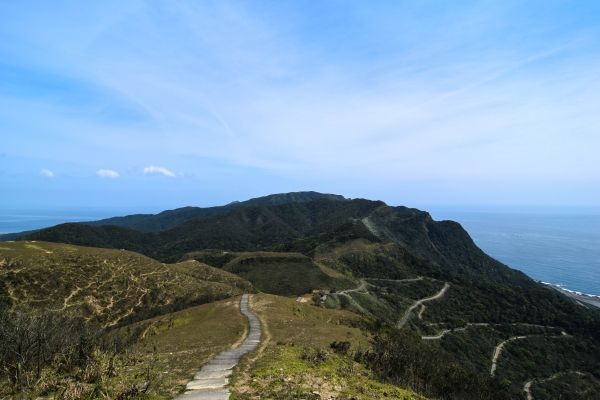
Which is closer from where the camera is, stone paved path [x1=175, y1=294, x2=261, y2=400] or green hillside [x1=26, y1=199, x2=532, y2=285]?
stone paved path [x1=175, y1=294, x2=261, y2=400]

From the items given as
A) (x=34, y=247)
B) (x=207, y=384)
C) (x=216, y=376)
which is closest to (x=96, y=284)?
(x=34, y=247)

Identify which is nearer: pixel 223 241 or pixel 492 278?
pixel 492 278

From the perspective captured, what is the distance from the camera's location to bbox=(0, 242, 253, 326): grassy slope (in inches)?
1233

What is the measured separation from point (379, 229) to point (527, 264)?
335 feet

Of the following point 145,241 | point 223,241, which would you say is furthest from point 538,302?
point 145,241

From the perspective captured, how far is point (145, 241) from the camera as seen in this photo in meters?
154

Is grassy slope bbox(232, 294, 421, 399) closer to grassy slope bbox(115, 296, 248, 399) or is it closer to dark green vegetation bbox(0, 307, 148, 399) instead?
grassy slope bbox(115, 296, 248, 399)

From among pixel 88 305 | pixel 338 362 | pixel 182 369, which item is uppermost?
pixel 182 369

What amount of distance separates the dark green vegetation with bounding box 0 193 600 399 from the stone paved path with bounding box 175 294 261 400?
127 cm

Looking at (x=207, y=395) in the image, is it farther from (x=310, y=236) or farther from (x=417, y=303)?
(x=310, y=236)

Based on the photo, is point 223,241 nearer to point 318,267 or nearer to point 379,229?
point 379,229

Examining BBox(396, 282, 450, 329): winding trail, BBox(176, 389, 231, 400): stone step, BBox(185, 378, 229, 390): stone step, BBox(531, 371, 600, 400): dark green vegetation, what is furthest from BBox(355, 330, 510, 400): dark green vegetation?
BBox(396, 282, 450, 329): winding trail

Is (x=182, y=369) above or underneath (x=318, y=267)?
above

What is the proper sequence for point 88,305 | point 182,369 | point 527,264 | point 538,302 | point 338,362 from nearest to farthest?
point 182,369 → point 338,362 → point 88,305 → point 538,302 → point 527,264
